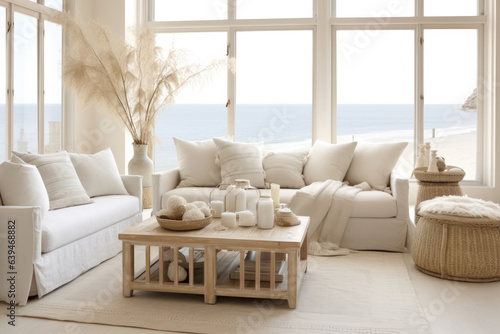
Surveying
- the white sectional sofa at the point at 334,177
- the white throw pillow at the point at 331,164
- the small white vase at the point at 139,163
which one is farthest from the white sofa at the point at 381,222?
the small white vase at the point at 139,163

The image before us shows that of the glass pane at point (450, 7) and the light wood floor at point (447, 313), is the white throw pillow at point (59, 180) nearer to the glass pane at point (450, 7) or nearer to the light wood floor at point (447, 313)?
the light wood floor at point (447, 313)

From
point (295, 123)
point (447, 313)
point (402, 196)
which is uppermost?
point (295, 123)

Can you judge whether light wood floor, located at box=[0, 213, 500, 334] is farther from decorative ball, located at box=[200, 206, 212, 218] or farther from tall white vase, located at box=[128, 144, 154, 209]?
tall white vase, located at box=[128, 144, 154, 209]

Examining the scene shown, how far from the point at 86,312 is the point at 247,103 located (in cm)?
408

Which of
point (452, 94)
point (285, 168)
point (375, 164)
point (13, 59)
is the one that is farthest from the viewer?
point (452, 94)

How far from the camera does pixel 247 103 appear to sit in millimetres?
6379

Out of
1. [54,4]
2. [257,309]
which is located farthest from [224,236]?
[54,4]

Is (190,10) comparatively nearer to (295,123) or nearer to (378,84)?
(295,123)

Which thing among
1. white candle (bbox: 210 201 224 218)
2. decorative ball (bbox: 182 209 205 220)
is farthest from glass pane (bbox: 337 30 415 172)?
decorative ball (bbox: 182 209 205 220)

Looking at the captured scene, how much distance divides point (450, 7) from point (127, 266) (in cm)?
504

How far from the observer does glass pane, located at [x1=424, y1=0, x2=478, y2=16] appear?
19.8 ft

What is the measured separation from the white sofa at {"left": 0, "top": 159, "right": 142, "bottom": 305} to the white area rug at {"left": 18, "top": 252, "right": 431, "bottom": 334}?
0.10 m

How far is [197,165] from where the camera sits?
4820mm

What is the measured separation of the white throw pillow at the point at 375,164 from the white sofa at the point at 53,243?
2.14m
